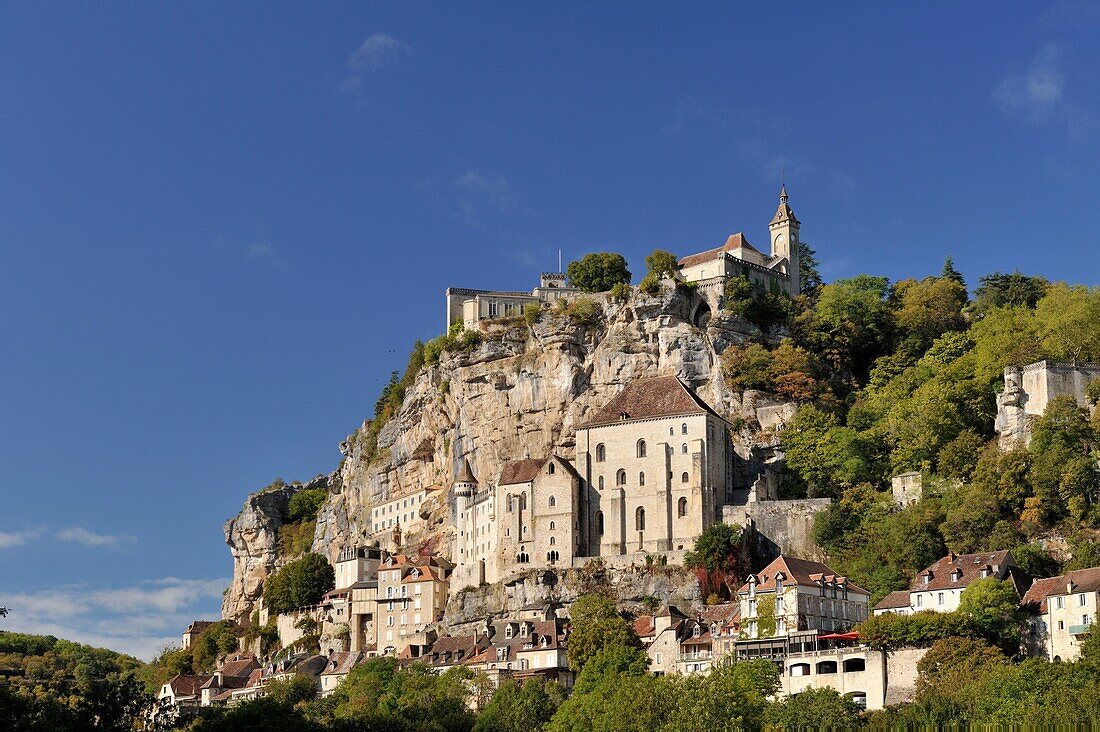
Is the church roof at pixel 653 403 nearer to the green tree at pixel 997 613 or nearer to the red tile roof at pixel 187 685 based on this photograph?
the green tree at pixel 997 613

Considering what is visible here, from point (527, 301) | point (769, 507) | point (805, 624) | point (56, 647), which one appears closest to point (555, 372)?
point (527, 301)

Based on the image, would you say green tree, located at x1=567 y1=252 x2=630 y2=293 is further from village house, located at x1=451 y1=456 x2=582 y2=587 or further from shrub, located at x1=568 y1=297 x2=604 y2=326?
village house, located at x1=451 y1=456 x2=582 y2=587

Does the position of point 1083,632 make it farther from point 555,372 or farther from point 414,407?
point 414,407

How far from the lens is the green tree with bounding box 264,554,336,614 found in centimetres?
10388

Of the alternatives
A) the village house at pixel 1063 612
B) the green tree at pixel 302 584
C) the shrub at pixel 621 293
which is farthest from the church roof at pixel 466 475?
the village house at pixel 1063 612

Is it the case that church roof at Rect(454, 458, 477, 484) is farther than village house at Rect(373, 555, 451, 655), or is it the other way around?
church roof at Rect(454, 458, 477, 484)

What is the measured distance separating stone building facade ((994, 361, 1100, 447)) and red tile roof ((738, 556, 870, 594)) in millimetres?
12259

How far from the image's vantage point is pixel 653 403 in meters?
87.3

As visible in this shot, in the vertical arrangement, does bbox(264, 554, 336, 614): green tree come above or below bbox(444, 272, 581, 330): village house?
below

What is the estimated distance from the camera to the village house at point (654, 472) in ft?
275

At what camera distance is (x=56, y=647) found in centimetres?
12525

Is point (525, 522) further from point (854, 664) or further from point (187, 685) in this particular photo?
point (187, 685)

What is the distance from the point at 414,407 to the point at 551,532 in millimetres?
24903

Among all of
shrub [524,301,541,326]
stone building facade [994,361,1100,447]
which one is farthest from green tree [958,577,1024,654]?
shrub [524,301,541,326]
